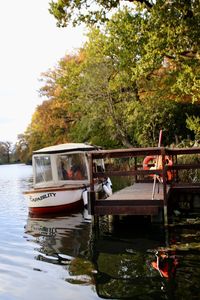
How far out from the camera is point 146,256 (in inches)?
354

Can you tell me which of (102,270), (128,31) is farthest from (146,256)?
(128,31)

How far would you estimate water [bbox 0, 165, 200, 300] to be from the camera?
698 centimetres

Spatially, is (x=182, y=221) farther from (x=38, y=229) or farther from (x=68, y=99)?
(x=68, y=99)

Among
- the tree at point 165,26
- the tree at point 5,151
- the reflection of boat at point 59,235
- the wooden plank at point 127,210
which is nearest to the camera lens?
the reflection of boat at point 59,235

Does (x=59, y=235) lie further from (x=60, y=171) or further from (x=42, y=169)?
(x=42, y=169)

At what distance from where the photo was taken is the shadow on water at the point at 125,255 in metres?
6.97

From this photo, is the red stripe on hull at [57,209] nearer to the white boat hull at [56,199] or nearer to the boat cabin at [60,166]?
the white boat hull at [56,199]

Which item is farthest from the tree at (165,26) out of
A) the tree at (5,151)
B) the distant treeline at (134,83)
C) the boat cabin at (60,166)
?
the tree at (5,151)

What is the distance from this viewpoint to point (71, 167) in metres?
17.3

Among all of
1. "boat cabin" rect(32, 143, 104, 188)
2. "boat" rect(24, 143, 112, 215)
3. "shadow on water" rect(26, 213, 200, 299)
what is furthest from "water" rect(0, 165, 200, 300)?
"boat cabin" rect(32, 143, 104, 188)

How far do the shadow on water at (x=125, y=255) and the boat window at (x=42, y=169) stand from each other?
11.0ft

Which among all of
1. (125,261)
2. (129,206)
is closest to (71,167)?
(129,206)

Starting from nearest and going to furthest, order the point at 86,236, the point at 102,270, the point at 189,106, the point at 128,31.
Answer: the point at 102,270 → the point at 86,236 → the point at 128,31 → the point at 189,106

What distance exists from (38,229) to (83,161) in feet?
15.3
